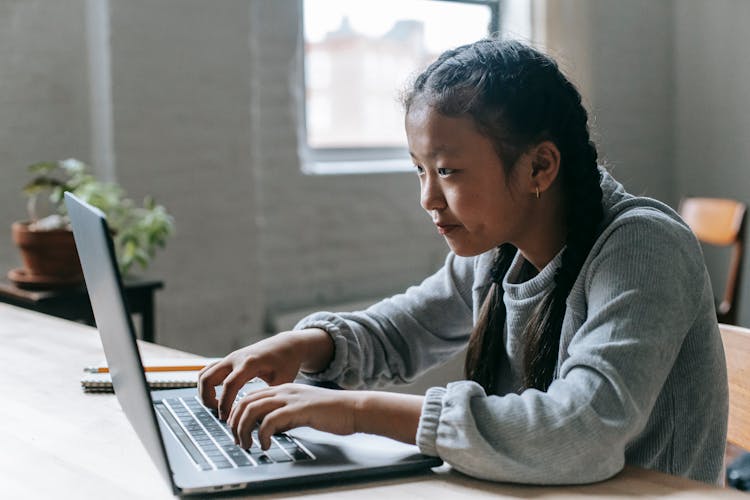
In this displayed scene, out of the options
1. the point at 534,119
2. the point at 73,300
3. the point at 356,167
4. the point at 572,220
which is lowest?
the point at 73,300

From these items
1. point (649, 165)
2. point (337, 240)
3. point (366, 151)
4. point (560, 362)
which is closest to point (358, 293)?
point (337, 240)

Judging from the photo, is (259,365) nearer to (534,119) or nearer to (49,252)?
(534,119)

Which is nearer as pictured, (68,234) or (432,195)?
(432,195)

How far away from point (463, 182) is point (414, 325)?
0.37 meters

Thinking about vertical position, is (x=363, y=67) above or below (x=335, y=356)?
above

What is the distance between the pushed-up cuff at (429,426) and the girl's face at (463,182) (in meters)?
0.22

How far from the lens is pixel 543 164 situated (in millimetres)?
1044

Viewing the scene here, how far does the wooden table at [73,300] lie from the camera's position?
216 cm

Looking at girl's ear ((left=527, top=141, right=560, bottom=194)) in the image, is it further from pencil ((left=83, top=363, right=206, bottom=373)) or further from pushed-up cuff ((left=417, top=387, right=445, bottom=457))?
pencil ((left=83, top=363, right=206, bottom=373))

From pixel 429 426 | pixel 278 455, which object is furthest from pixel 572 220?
pixel 278 455

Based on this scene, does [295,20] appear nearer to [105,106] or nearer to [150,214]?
[105,106]

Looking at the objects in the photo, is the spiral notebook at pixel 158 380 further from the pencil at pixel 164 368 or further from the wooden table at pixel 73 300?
the wooden table at pixel 73 300

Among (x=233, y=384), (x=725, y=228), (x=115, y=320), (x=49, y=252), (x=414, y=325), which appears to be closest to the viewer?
(x=115, y=320)

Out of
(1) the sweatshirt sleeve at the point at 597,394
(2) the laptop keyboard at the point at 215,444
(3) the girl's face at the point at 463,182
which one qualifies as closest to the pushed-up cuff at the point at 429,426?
(1) the sweatshirt sleeve at the point at 597,394
